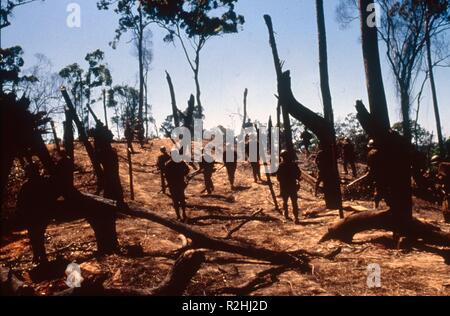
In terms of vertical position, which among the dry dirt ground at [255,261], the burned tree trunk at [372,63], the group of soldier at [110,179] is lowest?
the dry dirt ground at [255,261]

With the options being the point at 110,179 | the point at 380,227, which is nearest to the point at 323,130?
the point at 380,227

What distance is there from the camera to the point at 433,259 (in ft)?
18.3

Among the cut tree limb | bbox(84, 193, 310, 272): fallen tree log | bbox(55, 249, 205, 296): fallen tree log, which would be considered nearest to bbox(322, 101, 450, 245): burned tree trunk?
bbox(84, 193, 310, 272): fallen tree log

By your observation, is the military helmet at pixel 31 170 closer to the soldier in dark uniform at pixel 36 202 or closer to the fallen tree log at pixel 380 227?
the soldier in dark uniform at pixel 36 202

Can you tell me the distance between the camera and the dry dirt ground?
476 centimetres

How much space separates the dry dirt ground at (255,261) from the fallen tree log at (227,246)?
16cm

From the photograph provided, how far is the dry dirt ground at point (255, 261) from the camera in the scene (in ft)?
15.6

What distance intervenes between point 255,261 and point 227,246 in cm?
56

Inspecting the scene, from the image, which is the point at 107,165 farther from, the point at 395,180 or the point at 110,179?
the point at 395,180

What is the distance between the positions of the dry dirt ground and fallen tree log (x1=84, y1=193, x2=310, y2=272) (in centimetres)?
16

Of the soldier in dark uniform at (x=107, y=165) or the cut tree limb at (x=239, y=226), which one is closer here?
the cut tree limb at (x=239, y=226)

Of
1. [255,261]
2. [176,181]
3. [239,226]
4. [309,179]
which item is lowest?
[255,261]

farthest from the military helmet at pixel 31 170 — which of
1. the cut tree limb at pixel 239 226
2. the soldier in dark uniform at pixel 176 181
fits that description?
the cut tree limb at pixel 239 226

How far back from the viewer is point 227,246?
613cm
